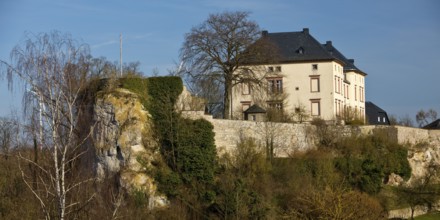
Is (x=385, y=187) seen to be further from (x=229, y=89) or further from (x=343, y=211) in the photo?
(x=229, y=89)

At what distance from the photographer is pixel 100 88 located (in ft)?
112

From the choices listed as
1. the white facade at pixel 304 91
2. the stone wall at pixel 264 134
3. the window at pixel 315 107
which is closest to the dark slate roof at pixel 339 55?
the white facade at pixel 304 91

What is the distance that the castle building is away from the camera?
4584 centimetres

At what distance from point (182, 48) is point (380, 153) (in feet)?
38.7

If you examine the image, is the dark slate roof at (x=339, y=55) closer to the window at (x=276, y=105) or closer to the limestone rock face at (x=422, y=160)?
the window at (x=276, y=105)

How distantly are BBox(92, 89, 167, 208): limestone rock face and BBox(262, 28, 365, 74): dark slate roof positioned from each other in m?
15.5

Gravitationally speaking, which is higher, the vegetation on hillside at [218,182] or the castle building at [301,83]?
the castle building at [301,83]

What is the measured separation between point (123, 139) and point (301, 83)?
17133 millimetres

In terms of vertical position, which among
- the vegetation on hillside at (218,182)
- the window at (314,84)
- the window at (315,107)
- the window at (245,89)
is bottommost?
the vegetation on hillside at (218,182)

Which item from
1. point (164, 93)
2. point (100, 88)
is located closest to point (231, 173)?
point (164, 93)

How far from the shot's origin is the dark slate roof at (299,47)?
1905 inches

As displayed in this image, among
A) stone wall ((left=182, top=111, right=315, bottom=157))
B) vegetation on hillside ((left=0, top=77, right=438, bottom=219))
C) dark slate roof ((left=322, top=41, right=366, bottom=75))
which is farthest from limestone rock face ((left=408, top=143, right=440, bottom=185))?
dark slate roof ((left=322, top=41, right=366, bottom=75))

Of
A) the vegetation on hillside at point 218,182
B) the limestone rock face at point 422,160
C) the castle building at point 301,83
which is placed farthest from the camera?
the castle building at point 301,83

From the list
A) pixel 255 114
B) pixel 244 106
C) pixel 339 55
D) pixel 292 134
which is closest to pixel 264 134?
pixel 292 134
